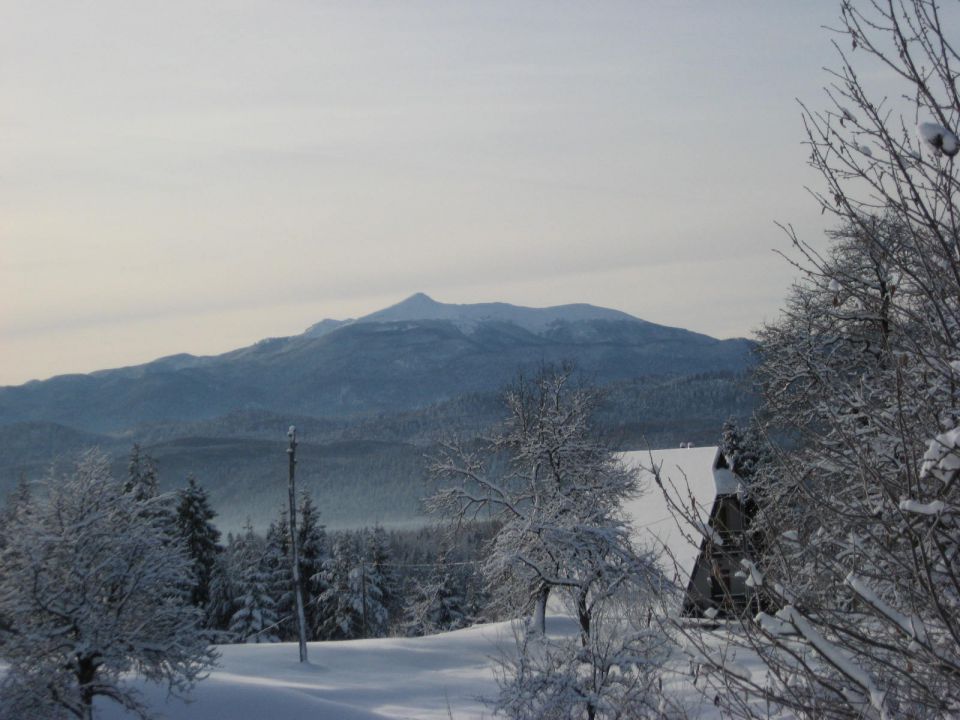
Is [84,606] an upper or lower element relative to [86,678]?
upper

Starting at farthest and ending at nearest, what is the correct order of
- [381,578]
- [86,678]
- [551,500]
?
[381,578] → [551,500] → [86,678]

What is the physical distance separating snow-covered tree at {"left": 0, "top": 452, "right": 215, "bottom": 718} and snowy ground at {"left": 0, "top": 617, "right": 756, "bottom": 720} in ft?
7.91

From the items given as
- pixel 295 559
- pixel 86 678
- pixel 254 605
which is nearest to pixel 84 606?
pixel 86 678

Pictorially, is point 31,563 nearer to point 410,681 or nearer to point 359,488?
point 410,681

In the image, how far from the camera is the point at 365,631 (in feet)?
183

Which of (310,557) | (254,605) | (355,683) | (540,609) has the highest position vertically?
(540,609)

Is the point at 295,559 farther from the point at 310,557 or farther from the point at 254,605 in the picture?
the point at 310,557

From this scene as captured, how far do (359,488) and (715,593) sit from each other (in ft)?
397

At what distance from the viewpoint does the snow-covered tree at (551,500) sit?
25.4m

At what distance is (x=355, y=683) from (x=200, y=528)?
830 inches

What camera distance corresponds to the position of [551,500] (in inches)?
1163

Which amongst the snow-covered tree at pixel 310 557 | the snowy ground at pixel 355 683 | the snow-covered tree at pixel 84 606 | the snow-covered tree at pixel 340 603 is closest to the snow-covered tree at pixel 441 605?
the snow-covered tree at pixel 340 603

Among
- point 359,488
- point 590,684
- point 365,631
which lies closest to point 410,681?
point 590,684

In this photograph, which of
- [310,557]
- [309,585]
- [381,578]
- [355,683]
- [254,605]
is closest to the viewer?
[355,683]
